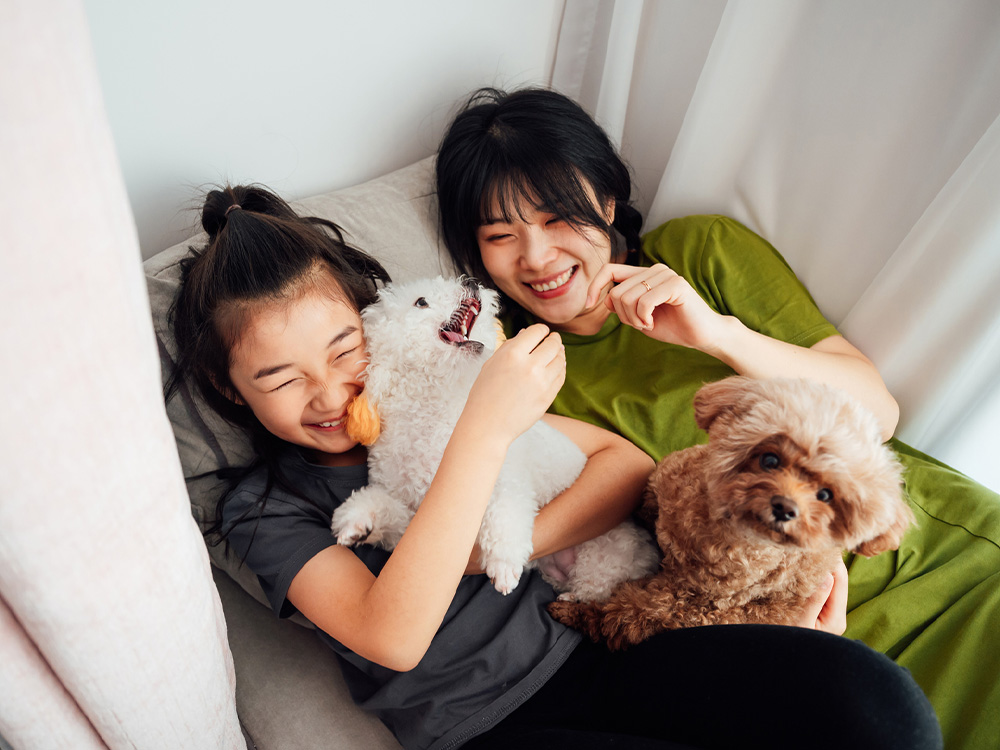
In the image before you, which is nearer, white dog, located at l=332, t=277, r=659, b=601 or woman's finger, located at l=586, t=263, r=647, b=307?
white dog, located at l=332, t=277, r=659, b=601

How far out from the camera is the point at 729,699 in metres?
0.82

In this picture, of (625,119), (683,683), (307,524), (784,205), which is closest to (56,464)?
(307,524)

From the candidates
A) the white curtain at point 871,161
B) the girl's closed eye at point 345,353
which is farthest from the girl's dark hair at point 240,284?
the white curtain at point 871,161

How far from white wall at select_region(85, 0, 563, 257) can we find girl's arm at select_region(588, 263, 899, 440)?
830mm

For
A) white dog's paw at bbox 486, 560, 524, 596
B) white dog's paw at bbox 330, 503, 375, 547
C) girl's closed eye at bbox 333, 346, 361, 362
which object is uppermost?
girl's closed eye at bbox 333, 346, 361, 362

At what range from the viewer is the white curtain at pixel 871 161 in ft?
3.82

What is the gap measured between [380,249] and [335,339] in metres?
0.45

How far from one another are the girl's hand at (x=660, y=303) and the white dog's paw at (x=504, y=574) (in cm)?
49

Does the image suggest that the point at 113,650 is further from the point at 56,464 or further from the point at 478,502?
the point at 478,502

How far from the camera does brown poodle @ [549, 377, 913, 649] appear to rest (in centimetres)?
76

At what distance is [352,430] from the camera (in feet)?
3.06

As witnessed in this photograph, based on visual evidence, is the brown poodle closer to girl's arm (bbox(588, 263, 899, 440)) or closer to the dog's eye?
the dog's eye

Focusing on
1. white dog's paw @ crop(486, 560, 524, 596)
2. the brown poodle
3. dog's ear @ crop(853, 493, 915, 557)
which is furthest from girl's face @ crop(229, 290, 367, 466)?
dog's ear @ crop(853, 493, 915, 557)

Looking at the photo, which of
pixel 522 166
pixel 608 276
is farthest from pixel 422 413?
pixel 522 166
